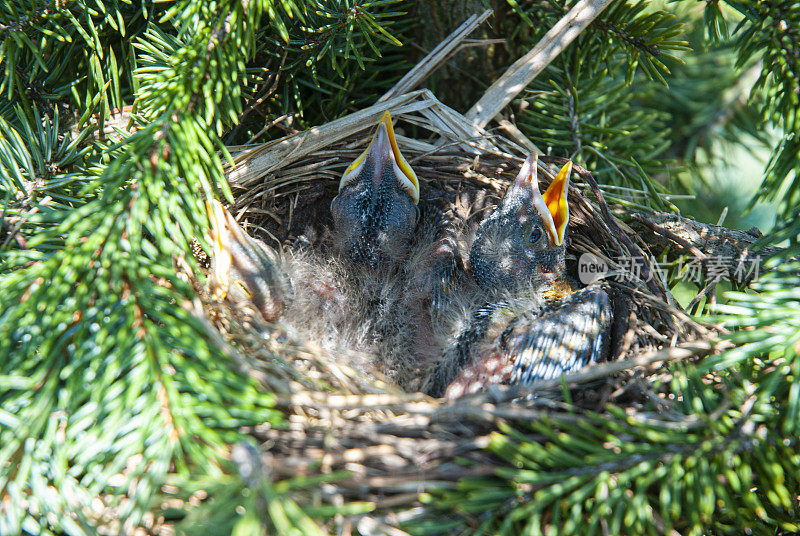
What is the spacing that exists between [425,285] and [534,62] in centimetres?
51

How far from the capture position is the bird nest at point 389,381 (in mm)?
591

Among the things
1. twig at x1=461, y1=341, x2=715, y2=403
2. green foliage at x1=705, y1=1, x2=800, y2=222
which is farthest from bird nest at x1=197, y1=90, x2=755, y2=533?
green foliage at x1=705, y1=1, x2=800, y2=222

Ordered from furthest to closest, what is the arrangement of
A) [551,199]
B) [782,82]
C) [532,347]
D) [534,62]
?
[551,199] → [534,62] → [532,347] → [782,82]

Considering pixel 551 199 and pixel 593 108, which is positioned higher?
pixel 593 108

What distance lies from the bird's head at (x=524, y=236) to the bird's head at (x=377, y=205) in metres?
0.18

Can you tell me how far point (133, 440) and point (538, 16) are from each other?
39.8 inches

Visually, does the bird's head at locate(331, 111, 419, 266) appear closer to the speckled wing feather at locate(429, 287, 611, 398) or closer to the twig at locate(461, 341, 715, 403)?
the speckled wing feather at locate(429, 287, 611, 398)

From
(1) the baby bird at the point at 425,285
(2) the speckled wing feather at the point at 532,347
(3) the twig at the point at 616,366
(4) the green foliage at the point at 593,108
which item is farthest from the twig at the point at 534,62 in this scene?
(3) the twig at the point at 616,366

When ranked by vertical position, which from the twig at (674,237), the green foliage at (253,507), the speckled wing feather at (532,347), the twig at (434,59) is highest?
the twig at (434,59)

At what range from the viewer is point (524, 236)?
116 centimetres

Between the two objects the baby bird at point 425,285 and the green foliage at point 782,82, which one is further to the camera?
the baby bird at point 425,285

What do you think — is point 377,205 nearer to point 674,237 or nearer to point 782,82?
point 674,237

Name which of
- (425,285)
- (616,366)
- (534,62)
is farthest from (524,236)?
(616,366)

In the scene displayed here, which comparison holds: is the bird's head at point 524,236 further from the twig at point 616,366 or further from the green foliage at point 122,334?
the green foliage at point 122,334
